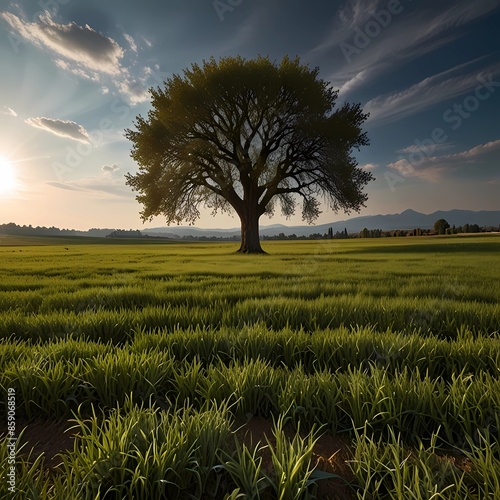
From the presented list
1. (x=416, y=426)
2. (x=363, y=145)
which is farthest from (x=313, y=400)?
(x=363, y=145)

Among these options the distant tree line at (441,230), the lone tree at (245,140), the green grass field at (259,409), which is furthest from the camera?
the distant tree line at (441,230)

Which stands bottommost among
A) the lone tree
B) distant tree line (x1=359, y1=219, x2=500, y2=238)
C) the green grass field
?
the green grass field

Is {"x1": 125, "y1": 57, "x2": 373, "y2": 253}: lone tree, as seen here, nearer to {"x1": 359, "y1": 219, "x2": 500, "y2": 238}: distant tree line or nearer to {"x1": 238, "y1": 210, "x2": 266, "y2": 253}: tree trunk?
{"x1": 238, "y1": 210, "x2": 266, "y2": 253}: tree trunk

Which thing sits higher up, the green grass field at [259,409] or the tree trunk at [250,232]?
the tree trunk at [250,232]

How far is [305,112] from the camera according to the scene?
75.4 ft

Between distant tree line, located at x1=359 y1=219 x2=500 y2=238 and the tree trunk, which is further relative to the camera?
distant tree line, located at x1=359 y1=219 x2=500 y2=238

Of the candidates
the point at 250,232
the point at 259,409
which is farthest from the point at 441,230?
the point at 259,409

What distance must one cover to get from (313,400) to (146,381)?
4.12ft

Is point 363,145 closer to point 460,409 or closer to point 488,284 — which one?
point 488,284

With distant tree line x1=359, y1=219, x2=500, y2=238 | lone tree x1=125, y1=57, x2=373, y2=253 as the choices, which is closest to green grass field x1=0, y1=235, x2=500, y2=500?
lone tree x1=125, y1=57, x2=373, y2=253

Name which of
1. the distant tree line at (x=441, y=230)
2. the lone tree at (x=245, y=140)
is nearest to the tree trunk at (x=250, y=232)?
the lone tree at (x=245, y=140)

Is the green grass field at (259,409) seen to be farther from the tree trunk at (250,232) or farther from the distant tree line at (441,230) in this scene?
the distant tree line at (441,230)

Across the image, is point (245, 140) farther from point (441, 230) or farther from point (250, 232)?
point (441, 230)

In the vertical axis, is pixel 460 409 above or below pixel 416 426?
above
